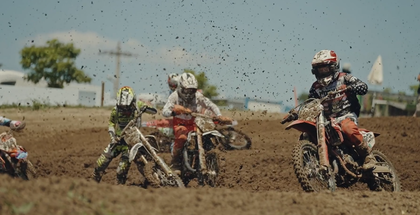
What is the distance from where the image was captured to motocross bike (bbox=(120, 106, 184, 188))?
391 inches

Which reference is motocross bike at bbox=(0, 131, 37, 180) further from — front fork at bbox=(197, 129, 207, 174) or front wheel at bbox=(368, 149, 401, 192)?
front wheel at bbox=(368, 149, 401, 192)

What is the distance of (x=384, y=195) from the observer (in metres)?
8.37

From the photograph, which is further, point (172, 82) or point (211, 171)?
point (172, 82)

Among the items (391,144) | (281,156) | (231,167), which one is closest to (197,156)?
A: (231,167)

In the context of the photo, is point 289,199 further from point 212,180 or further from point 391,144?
point 391,144

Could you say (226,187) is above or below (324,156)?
below

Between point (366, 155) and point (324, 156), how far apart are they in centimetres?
113

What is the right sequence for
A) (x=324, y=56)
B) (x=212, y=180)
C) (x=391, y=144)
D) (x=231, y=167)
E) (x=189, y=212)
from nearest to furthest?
(x=189, y=212), (x=324, y=56), (x=212, y=180), (x=231, y=167), (x=391, y=144)

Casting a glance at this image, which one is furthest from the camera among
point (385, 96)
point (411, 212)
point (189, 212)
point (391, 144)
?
point (385, 96)

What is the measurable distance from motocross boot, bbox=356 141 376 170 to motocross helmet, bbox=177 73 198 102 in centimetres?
296

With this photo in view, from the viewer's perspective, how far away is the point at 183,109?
1041 centimetres

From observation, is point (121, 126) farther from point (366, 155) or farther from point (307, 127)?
point (366, 155)

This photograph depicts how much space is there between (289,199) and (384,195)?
1882mm

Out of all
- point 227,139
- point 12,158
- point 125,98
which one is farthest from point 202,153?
point 227,139
